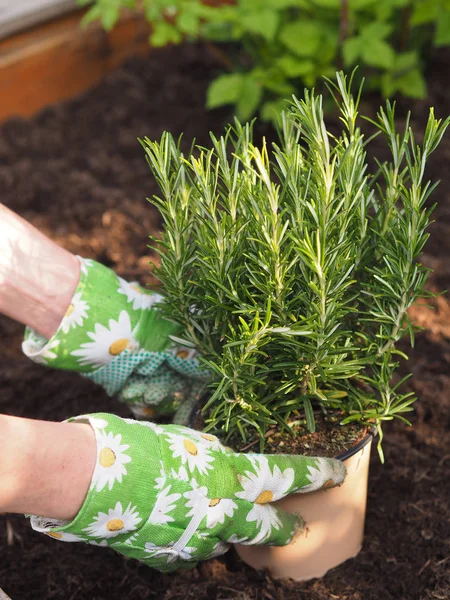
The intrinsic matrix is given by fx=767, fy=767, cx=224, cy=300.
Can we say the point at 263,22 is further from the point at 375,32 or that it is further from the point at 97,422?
the point at 97,422

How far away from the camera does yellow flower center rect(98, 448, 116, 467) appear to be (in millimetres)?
1225

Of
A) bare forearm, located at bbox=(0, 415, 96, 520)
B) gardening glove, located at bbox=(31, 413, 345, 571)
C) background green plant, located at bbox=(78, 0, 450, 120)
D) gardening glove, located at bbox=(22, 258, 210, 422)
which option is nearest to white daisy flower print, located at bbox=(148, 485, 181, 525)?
gardening glove, located at bbox=(31, 413, 345, 571)

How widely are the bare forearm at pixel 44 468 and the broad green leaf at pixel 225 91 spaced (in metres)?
1.86

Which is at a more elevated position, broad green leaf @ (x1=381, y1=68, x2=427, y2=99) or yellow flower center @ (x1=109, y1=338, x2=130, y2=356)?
yellow flower center @ (x1=109, y1=338, x2=130, y2=356)

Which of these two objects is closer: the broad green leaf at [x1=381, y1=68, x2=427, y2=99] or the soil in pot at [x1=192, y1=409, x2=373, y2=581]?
the soil in pot at [x1=192, y1=409, x2=373, y2=581]

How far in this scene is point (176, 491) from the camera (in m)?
1.26

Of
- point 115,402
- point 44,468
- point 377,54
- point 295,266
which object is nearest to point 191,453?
point 44,468

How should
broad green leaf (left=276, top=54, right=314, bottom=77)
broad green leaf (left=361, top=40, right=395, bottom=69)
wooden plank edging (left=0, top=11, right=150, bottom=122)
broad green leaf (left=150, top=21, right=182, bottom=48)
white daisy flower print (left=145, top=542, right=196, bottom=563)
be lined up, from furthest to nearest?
A: wooden plank edging (left=0, top=11, right=150, bottom=122) → broad green leaf (left=150, top=21, right=182, bottom=48) → broad green leaf (left=276, top=54, right=314, bottom=77) → broad green leaf (left=361, top=40, right=395, bottom=69) → white daisy flower print (left=145, top=542, right=196, bottom=563)

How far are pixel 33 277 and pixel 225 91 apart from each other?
148 cm

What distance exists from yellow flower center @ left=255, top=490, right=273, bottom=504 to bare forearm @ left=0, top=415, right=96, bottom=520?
1.00 ft

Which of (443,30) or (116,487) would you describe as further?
(443,30)

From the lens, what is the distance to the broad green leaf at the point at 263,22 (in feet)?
8.62

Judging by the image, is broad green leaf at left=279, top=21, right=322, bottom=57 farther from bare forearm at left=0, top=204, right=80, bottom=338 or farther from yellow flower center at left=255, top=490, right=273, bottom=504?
yellow flower center at left=255, top=490, right=273, bottom=504

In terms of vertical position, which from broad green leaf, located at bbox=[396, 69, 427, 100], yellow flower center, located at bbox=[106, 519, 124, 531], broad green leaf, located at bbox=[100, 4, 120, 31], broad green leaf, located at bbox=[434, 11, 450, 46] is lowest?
broad green leaf, located at bbox=[396, 69, 427, 100]
